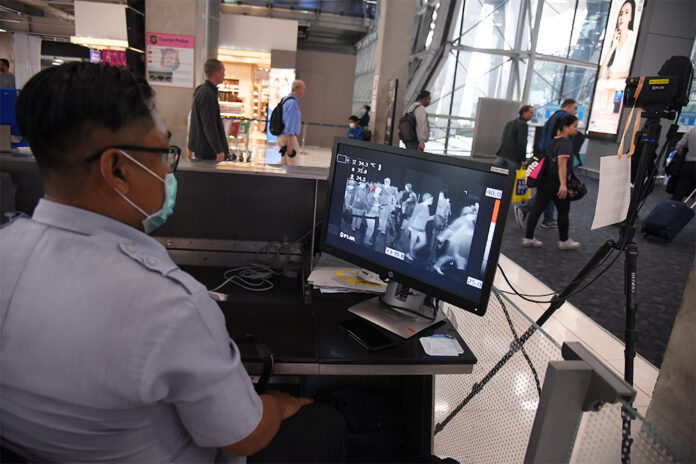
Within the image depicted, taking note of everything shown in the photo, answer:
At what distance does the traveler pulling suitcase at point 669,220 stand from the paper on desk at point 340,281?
17.4 ft

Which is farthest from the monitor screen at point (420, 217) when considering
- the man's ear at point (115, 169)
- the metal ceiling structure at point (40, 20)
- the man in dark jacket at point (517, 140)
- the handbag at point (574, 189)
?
the metal ceiling structure at point (40, 20)

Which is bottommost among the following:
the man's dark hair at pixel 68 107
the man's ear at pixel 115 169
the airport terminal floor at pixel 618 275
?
the airport terminal floor at pixel 618 275

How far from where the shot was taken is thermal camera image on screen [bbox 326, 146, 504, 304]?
1229 mm

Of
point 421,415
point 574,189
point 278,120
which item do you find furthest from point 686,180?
point 421,415

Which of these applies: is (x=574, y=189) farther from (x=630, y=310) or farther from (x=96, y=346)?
(x=96, y=346)

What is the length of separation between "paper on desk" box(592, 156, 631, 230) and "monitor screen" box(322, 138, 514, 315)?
0.79m

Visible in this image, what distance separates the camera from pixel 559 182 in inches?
180

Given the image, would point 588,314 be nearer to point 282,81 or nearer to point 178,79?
point 178,79

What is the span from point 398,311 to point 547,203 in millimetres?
3885

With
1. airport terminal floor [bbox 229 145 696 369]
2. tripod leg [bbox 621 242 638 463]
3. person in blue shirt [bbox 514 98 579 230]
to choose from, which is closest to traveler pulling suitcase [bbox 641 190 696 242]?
airport terminal floor [bbox 229 145 696 369]

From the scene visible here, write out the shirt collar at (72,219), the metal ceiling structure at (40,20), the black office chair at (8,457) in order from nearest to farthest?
the black office chair at (8,457) → the shirt collar at (72,219) → the metal ceiling structure at (40,20)

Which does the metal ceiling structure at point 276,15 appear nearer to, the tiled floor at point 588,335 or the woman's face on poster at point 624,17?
the woman's face on poster at point 624,17

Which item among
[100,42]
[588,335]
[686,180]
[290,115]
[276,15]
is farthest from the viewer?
[276,15]

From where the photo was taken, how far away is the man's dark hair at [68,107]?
2.47 ft
